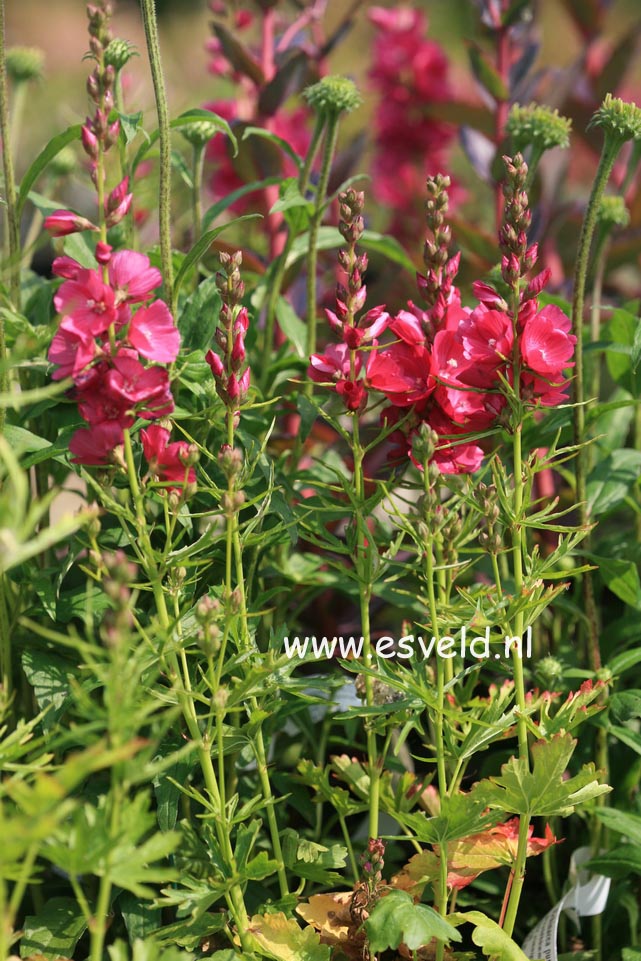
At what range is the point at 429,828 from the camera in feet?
2.96

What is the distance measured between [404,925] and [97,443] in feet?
1.50

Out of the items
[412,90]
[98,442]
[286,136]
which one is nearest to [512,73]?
[286,136]

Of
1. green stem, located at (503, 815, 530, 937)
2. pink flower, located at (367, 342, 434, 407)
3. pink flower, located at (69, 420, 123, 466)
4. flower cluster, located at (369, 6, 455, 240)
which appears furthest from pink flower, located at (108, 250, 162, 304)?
flower cluster, located at (369, 6, 455, 240)

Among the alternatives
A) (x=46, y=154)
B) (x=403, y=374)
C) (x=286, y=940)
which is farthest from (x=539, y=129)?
(x=286, y=940)

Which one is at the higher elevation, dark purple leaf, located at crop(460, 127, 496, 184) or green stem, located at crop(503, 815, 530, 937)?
dark purple leaf, located at crop(460, 127, 496, 184)

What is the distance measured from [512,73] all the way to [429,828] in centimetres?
146

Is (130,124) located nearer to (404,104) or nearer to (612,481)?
(612,481)

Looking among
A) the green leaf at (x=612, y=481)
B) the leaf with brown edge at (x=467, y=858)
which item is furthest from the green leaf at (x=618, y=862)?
the green leaf at (x=612, y=481)

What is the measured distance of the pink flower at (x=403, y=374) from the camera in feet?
3.10

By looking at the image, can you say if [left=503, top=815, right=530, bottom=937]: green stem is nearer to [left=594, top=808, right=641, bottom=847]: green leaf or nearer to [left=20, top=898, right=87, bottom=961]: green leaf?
[left=594, top=808, right=641, bottom=847]: green leaf

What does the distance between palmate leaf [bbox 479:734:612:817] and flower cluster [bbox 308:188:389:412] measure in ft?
1.08

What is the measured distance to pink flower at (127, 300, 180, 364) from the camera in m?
0.87

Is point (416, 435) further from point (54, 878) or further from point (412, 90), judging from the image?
point (412, 90)

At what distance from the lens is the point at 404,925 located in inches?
33.5
